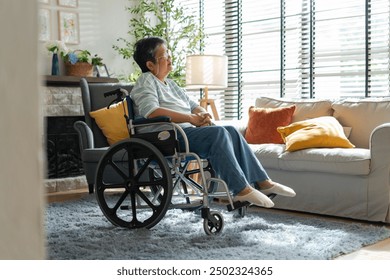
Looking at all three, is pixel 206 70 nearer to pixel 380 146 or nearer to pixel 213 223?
pixel 380 146

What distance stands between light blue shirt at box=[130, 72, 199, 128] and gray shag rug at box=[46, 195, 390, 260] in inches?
25.3

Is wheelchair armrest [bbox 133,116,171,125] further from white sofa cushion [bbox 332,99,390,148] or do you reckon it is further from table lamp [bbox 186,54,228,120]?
table lamp [bbox 186,54,228,120]

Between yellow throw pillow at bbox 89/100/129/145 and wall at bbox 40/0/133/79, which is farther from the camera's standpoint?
wall at bbox 40/0/133/79

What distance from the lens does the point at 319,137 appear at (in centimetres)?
377

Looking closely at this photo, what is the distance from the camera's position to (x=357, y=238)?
2900 mm

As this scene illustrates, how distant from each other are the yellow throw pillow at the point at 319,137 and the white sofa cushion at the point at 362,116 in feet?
0.56

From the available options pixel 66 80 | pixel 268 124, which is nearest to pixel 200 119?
pixel 268 124

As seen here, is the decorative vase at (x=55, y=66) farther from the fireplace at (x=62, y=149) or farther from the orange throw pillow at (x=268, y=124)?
the orange throw pillow at (x=268, y=124)

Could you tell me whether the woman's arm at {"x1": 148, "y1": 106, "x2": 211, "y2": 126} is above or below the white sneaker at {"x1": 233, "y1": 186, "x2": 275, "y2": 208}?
above

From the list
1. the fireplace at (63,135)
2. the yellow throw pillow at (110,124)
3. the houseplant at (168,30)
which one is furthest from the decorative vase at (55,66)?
the yellow throw pillow at (110,124)

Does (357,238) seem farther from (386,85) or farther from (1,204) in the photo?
(1,204)

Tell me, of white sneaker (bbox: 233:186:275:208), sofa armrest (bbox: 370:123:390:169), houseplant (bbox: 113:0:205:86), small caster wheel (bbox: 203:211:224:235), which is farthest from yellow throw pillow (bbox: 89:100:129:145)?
sofa armrest (bbox: 370:123:390:169)

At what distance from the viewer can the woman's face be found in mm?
3326
